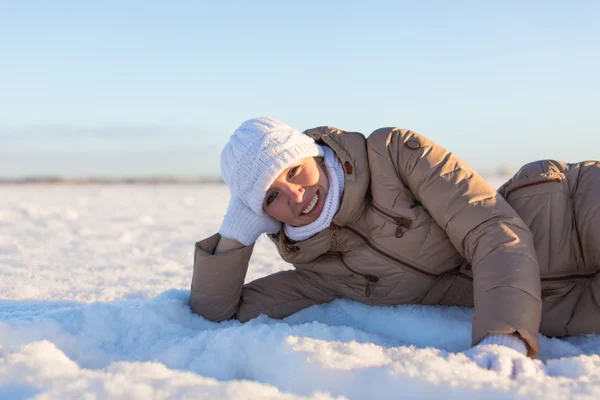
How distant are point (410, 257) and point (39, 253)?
337cm

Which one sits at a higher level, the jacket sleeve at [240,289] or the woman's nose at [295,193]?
the woman's nose at [295,193]

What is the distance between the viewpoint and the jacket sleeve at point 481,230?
166 cm

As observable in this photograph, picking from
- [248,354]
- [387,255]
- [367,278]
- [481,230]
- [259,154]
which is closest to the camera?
[248,354]

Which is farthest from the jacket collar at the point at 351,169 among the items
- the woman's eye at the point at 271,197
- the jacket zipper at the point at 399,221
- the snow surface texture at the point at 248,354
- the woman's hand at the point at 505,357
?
the woman's hand at the point at 505,357

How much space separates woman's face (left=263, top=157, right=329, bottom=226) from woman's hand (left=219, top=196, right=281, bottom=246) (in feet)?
0.54

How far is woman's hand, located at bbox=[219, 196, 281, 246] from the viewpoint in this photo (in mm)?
2246

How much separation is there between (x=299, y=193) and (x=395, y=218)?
37 cm

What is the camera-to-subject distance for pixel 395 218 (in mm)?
2068

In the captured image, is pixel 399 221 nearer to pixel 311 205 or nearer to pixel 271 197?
pixel 311 205

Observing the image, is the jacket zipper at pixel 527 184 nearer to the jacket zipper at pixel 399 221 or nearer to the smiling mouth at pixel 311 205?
the jacket zipper at pixel 399 221

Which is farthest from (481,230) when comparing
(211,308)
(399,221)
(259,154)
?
(211,308)

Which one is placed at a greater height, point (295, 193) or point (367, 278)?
point (295, 193)

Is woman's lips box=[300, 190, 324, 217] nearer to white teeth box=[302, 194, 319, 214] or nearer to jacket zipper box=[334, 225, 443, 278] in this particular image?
white teeth box=[302, 194, 319, 214]

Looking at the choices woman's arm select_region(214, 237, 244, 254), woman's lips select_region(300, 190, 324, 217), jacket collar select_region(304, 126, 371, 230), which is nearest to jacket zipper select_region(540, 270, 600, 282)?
jacket collar select_region(304, 126, 371, 230)
